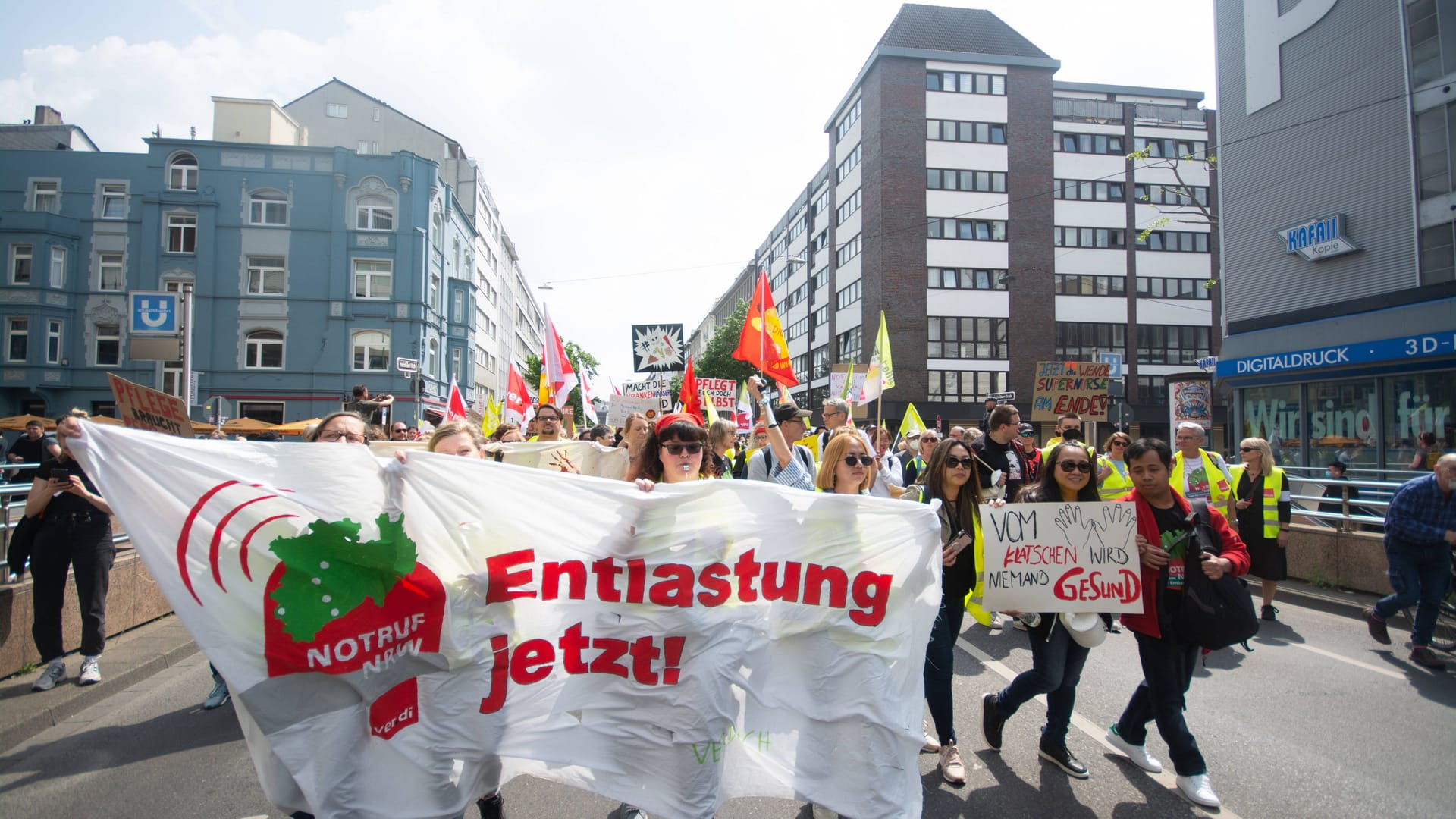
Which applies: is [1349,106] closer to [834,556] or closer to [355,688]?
[834,556]

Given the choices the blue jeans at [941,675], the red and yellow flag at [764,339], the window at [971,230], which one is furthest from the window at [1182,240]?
the blue jeans at [941,675]

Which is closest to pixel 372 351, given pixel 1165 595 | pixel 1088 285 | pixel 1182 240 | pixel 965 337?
pixel 965 337

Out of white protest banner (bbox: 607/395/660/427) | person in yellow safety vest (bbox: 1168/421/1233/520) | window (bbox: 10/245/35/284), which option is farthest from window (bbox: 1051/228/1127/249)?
window (bbox: 10/245/35/284)

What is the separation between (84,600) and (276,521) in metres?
3.69

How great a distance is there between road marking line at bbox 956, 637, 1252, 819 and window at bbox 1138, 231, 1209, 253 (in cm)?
4326

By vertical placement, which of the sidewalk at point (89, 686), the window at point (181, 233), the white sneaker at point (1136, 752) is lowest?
the sidewalk at point (89, 686)

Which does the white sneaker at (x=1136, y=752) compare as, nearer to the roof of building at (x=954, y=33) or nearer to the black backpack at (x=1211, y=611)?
the black backpack at (x=1211, y=611)

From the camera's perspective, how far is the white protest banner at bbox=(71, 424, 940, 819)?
290 centimetres

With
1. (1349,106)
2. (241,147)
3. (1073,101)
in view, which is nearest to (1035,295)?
(1073,101)

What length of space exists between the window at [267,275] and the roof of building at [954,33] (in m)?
32.0

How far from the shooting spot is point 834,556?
3.26 meters

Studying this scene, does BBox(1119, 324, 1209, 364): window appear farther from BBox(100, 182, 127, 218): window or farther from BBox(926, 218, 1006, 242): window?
BBox(100, 182, 127, 218): window

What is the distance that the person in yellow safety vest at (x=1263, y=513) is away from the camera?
7238 millimetres

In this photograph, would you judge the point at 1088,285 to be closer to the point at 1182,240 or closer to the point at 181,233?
the point at 1182,240
